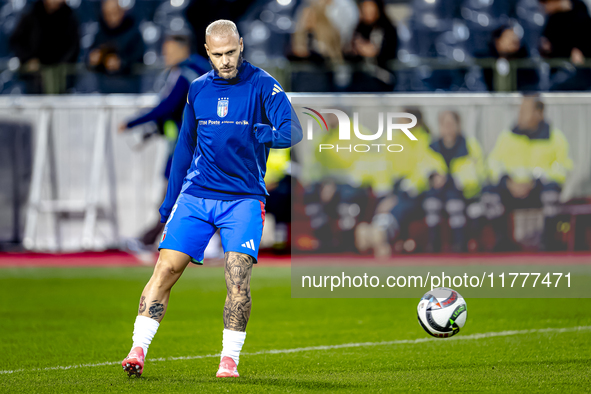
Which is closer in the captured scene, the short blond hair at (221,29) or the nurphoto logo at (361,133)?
the short blond hair at (221,29)

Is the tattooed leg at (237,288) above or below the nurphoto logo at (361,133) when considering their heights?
below

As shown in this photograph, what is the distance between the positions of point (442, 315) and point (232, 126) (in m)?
2.03

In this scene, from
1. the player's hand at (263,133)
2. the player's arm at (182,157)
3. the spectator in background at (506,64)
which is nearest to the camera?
the player's hand at (263,133)

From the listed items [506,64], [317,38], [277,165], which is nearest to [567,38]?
[506,64]

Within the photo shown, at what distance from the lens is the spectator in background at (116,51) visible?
516 inches

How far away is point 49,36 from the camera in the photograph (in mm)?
13477

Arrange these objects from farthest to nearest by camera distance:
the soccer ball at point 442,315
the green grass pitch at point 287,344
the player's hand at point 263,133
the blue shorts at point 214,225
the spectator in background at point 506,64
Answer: the spectator in background at point 506,64, the soccer ball at point 442,315, the blue shorts at point 214,225, the green grass pitch at point 287,344, the player's hand at point 263,133

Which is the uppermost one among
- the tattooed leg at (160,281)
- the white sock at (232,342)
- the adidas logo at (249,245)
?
the adidas logo at (249,245)

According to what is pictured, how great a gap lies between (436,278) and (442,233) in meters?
1.85

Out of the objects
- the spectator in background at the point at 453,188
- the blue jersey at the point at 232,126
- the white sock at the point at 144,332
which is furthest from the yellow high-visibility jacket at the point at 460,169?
the white sock at the point at 144,332

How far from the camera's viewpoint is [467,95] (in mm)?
12594

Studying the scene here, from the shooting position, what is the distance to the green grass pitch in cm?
498

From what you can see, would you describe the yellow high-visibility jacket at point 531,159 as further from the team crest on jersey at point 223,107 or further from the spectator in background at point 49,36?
the team crest on jersey at point 223,107

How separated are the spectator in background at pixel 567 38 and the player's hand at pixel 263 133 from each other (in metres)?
8.78
